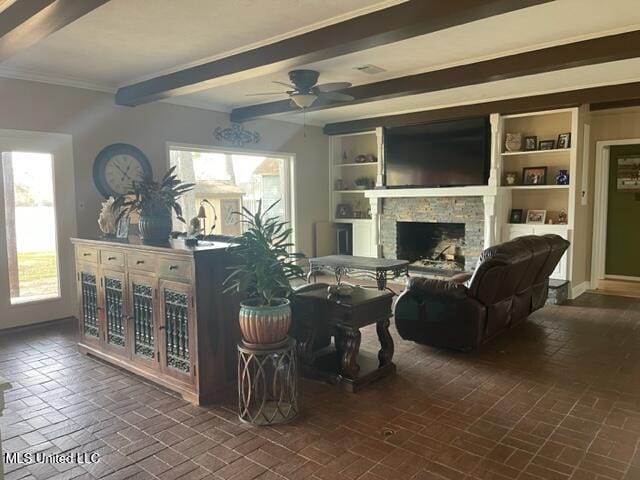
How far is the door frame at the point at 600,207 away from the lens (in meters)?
6.92

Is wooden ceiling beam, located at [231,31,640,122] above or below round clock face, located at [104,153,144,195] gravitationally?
above

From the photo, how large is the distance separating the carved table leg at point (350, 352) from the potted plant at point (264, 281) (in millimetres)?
570

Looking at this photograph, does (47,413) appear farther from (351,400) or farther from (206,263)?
(351,400)

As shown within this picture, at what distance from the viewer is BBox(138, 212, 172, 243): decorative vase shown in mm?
3814

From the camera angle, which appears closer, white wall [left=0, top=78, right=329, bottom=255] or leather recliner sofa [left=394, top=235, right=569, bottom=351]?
leather recliner sofa [left=394, top=235, right=569, bottom=351]

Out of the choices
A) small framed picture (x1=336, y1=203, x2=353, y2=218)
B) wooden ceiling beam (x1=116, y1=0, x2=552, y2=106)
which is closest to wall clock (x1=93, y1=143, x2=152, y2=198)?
wooden ceiling beam (x1=116, y1=0, x2=552, y2=106)

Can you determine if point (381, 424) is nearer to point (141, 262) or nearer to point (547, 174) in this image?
point (141, 262)

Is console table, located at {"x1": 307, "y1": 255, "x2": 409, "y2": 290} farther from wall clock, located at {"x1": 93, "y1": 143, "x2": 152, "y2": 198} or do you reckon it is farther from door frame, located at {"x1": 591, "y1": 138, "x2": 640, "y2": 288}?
door frame, located at {"x1": 591, "y1": 138, "x2": 640, "y2": 288}

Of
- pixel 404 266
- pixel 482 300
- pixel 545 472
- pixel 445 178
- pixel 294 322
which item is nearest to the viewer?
pixel 545 472

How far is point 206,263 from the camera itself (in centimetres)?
319

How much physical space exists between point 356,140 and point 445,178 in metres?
2.34

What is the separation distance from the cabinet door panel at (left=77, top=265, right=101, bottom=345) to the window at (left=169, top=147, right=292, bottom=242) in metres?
2.57

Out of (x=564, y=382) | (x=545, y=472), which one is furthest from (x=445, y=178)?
(x=545, y=472)

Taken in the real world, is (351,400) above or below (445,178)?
below
